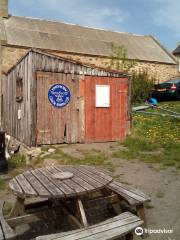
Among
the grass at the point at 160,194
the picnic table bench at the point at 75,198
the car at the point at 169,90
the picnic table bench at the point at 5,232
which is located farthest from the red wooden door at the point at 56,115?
the car at the point at 169,90

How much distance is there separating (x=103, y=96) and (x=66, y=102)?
4.90ft

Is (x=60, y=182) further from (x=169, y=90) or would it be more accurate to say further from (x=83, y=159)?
(x=169, y=90)

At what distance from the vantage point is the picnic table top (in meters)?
3.84

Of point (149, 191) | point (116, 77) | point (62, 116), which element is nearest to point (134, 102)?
point (116, 77)

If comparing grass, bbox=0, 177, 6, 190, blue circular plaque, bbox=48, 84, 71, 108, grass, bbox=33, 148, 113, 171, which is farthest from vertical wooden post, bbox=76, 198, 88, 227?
blue circular plaque, bbox=48, 84, 71, 108

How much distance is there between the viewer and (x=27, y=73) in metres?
10.6

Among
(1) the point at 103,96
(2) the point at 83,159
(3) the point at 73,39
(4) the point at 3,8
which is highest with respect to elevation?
(4) the point at 3,8

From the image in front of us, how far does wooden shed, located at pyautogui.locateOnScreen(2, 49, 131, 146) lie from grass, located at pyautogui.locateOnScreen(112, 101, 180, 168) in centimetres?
82

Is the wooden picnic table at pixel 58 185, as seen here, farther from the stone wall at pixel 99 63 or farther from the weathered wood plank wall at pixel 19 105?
the stone wall at pixel 99 63

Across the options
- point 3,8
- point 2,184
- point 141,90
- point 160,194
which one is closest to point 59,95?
point 2,184

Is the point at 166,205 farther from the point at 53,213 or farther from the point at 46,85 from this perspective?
the point at 46,85

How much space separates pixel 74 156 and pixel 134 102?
42.8 feet

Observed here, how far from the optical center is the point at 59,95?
10.5m

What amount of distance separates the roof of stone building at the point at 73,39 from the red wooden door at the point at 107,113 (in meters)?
11.7
